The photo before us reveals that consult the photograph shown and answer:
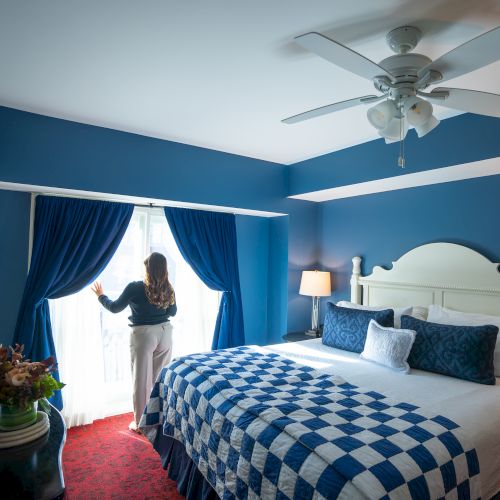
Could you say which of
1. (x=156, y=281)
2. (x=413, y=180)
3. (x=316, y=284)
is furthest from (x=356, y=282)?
(x=156, y=281)

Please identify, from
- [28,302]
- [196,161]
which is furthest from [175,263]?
[28,302]

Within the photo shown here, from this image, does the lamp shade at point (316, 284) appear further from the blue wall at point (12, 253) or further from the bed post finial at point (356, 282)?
the blue wall at point (12, 253)

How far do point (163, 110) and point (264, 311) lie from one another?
269 centimetres

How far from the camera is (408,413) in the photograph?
1818mm

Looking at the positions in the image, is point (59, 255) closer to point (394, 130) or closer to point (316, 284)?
point (316, 284)

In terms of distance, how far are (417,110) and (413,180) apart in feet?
5.62

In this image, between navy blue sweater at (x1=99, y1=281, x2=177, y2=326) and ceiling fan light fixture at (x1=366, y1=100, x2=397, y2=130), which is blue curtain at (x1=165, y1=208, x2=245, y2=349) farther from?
ceiling fan light fixture at (x1=366, y1=100, x2=397, y2=130)

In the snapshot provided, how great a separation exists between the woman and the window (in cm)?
39

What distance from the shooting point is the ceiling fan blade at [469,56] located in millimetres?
1281

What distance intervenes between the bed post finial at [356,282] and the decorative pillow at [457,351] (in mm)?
1218

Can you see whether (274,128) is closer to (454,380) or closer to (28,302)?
(454,380)

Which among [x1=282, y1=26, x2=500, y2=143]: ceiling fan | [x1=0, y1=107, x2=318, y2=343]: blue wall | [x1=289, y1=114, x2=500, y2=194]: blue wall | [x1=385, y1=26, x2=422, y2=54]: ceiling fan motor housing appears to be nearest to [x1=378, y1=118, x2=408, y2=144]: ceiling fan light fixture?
[x1=282, y1=26, x2=500, y2=143]: ceiling fan

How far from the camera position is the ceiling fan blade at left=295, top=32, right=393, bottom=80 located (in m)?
1.33

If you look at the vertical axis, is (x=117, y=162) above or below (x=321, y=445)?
above
